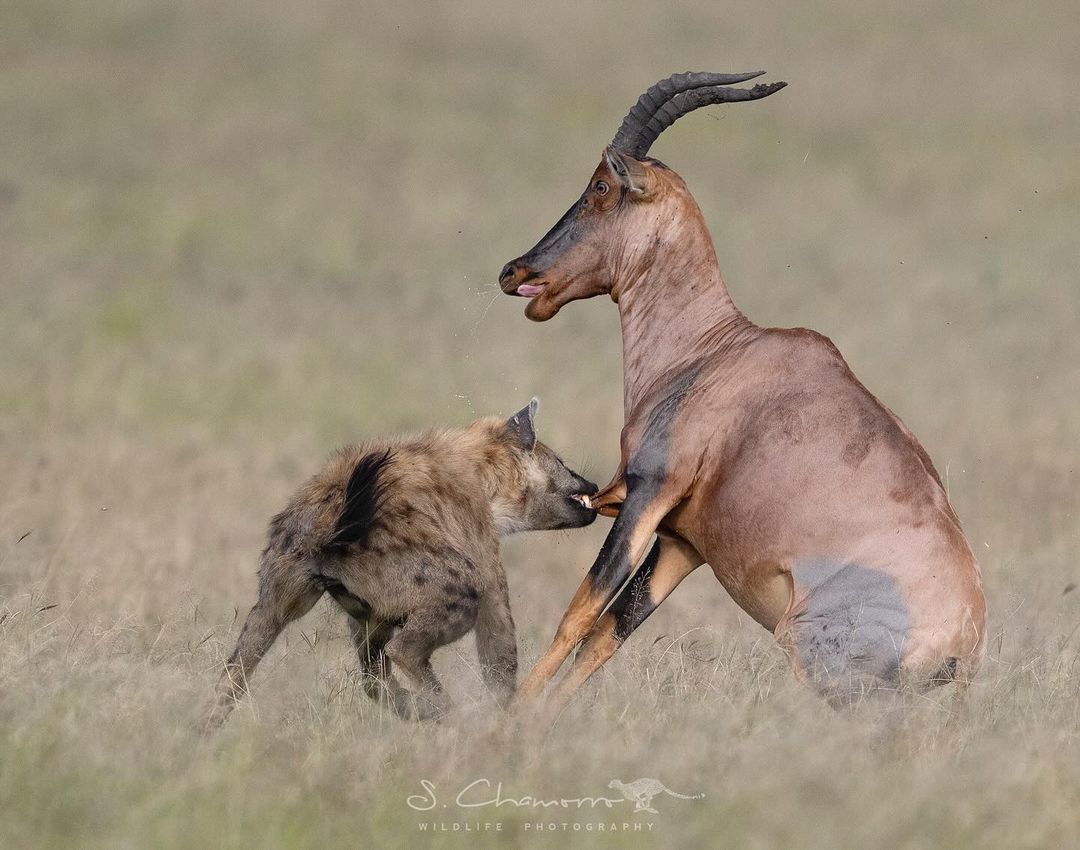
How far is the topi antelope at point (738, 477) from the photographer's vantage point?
8125 millimetres

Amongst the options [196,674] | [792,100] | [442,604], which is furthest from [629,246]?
[792,100]

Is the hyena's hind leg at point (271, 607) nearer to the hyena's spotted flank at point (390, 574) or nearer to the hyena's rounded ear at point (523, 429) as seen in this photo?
the hyena's spotted flank at point (390, 574)

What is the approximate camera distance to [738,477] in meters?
8.59

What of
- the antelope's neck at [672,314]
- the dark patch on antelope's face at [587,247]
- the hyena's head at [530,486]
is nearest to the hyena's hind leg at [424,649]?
the antelope's neck at [672,314]

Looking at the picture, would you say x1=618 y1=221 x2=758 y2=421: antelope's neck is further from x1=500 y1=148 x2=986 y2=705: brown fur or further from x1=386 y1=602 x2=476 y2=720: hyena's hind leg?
x1=386 y1=602 x2=476 y2=720: hyena's hind leg

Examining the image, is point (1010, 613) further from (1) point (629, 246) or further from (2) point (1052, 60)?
(2) point (1052, 60)

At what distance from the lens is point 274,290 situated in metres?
27.1

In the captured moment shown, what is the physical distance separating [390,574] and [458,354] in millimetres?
15701

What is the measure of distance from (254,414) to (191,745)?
14.2 metres

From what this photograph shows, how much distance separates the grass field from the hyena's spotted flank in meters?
0.29

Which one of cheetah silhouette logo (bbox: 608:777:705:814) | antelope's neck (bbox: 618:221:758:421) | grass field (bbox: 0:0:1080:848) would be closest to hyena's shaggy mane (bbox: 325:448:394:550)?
grass field (bbox: 0:0:1080:848)

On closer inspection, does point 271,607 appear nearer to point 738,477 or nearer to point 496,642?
point 496,642

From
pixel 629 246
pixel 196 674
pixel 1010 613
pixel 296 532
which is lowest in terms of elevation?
pixel 1010 613

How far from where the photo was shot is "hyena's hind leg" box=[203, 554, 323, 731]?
8953 mm
